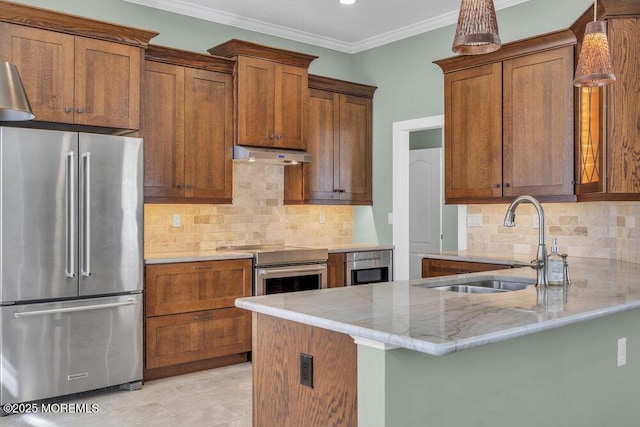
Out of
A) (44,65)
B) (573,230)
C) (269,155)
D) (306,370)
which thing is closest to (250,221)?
(269,155)

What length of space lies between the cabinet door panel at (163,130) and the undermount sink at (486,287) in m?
2.59

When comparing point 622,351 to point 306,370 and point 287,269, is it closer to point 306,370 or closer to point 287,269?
point 306,370

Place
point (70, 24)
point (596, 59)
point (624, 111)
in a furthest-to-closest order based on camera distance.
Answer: point (70, 24) < point (624, 111) < point (596, 59)

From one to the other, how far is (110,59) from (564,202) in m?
3.31

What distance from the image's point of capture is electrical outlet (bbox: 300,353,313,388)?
2.00 meters

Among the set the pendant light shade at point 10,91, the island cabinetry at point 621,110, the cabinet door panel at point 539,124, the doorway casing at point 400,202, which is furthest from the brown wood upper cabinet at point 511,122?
the pendant light shade at point 10,91

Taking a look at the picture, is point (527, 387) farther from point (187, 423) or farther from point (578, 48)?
point (578, 48)

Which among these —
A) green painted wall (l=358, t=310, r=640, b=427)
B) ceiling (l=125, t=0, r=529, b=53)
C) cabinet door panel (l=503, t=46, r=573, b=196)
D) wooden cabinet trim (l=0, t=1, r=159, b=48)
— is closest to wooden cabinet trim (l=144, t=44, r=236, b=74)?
wooden cabinet trim (l=0, t=1, r=159, b=48)

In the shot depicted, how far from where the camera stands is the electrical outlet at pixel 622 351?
251 cm

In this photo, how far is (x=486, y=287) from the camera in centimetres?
294

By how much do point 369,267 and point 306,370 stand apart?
3.61 m

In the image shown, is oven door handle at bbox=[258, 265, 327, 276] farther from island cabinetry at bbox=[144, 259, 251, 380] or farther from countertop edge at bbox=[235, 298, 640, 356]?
countertop edge at bbox=[235, 298, 640, 356]

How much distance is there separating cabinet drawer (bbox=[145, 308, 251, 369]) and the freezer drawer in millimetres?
179

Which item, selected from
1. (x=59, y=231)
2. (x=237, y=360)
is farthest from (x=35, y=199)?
(x=237, y=360)
